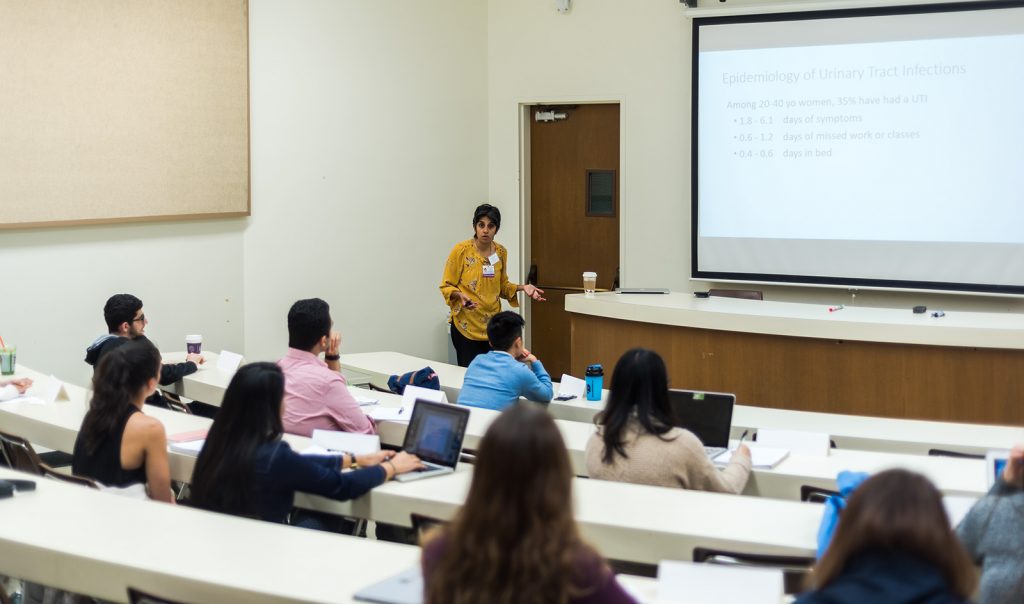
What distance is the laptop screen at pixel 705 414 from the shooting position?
3857mm

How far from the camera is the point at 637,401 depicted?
332 centimetres

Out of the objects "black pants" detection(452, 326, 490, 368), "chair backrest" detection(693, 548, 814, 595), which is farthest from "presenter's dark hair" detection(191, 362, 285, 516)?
"black pants" detection(452, 326, 490, 368)

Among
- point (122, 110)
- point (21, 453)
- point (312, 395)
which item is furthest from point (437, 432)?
point (122, 110)

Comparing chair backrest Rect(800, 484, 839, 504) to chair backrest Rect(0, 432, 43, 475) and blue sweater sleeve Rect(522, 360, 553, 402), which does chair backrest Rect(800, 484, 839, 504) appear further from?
chair backrest Rect(0, 432, 43, 475)

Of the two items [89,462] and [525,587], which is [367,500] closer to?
[89,462]

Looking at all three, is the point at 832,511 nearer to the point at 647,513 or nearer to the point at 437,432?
the point at 647,513

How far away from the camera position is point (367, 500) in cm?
329

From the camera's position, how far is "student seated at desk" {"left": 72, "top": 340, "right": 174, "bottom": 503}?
131 inches

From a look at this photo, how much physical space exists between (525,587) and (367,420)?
2.47 m

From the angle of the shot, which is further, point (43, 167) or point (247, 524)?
point (43, 167)

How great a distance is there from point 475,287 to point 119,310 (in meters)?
2.51

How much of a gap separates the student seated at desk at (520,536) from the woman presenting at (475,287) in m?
4.93

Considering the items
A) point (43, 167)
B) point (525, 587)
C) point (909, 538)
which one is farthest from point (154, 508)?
point (43, 167)

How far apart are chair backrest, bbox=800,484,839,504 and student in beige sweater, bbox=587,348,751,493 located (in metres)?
0.19
